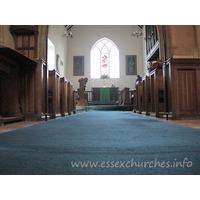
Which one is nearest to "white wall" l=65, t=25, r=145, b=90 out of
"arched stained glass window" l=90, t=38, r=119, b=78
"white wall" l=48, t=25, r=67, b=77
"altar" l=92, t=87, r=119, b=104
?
"arched stained glass window" l=90, t=38, r=119, b=78

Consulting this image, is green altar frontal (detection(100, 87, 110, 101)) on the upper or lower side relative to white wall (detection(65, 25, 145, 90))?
lower

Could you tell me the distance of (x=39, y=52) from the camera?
150 inches

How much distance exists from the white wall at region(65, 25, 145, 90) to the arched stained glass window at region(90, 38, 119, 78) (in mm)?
341

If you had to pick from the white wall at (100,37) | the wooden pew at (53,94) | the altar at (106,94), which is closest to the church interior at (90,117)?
the wooden pew at (53,94)

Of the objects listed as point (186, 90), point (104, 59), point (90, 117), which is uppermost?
point (104, 59)

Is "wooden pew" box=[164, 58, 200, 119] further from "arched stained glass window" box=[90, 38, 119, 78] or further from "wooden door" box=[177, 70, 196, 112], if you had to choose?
"arched stained glass window" box=[90, 38, 119, 78]

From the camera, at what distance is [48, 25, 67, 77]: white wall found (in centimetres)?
969

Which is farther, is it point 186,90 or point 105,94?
point 105,94

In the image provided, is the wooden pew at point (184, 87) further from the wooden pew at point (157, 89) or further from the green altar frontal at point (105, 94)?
the green altar frontal at point (105, 94)

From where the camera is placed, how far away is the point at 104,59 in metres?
13.3

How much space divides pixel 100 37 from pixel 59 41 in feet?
10.9

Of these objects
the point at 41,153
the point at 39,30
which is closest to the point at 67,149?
the point at 41,153

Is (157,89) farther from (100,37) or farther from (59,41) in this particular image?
(100,37)

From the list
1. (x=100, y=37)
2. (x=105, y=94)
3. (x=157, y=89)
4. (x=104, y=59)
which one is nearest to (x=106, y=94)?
(x=105, y=94)
